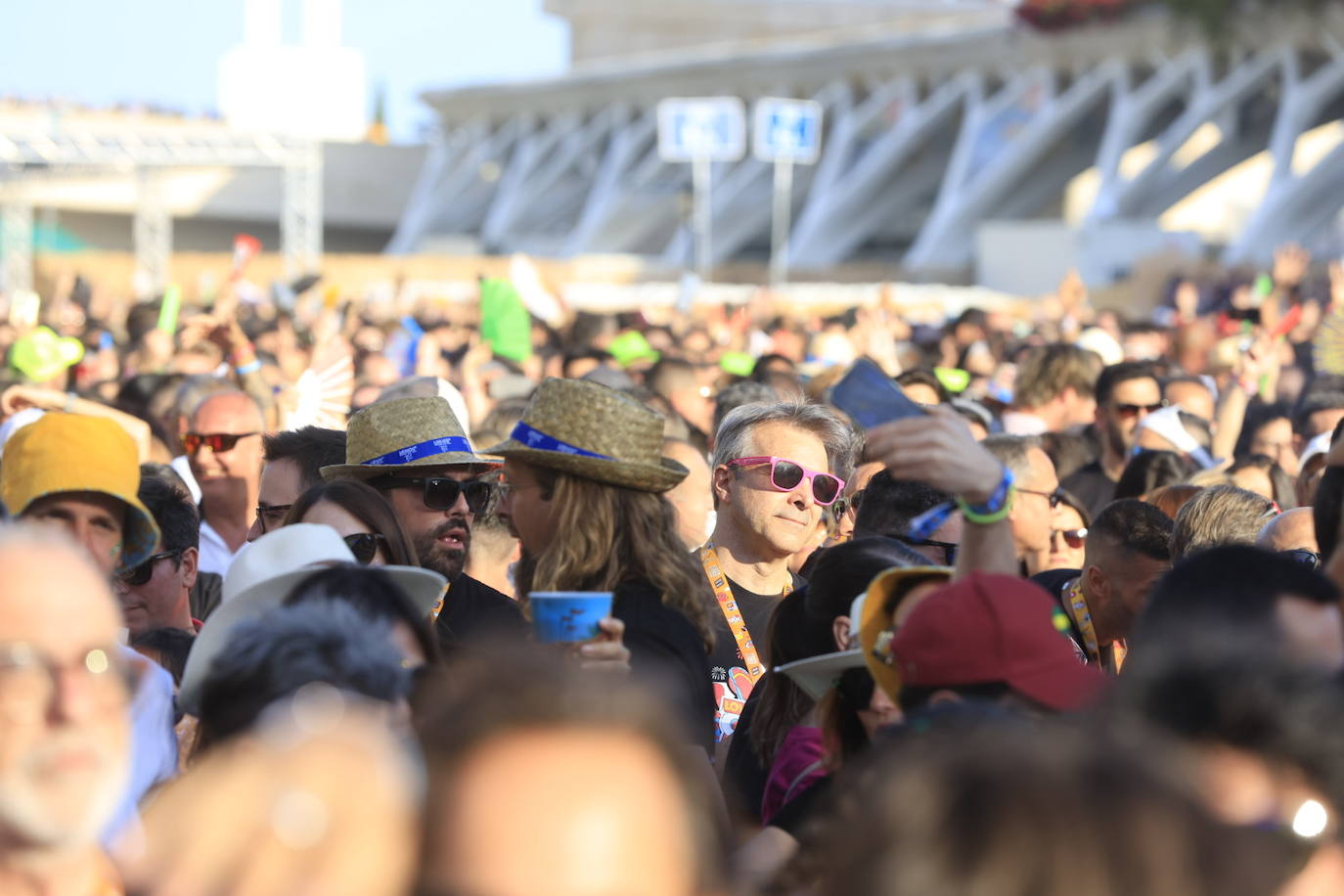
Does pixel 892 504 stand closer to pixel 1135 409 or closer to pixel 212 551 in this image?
pixel 212 551

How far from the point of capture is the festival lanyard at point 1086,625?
189 inches

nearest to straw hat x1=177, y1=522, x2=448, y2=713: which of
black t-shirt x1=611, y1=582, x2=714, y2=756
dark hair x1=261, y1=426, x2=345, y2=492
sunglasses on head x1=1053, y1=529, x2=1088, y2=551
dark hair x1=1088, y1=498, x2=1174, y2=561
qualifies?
black t-shirt x1=611, y1=582, x2=714, y2=756

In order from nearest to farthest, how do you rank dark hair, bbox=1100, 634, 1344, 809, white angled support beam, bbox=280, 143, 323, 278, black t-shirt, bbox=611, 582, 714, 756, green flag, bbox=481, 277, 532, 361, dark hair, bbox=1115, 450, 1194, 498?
dark hair, bbox=1100, 634, 1344, 809 < black t-shirt, bbox=611, 582, 714, 756 < dark hair, bbox=1115, 450, 1194, 498 < green flag, bbox=481, 277, 532, 361 < white angled support beam, bbox=280, 143, 323, 278

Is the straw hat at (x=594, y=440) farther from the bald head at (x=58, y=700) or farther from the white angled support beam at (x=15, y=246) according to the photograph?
the white angled support beam at (x=15, y=246)

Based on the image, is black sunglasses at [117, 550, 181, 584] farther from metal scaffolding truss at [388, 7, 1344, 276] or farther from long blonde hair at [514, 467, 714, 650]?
metal scaffolding truss at [388, 7, 1344, 276]

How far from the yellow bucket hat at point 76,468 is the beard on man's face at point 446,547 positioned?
86 cm

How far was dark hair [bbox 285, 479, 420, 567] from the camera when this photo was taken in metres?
3.93

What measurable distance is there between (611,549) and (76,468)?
1090mm

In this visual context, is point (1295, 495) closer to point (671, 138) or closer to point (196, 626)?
point (196, 626)

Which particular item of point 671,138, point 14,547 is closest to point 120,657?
point 14,547

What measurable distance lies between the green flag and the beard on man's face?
666cm

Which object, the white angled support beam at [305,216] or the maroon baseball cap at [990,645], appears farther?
the white angled support beam at [305,216]

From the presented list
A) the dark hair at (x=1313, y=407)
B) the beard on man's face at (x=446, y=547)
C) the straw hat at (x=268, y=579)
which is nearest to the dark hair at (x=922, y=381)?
the dark hair at (x=1313, y=407)

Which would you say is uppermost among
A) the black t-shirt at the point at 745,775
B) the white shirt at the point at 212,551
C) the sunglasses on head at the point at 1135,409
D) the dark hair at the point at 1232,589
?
the dark hair at the point at 1232,589
